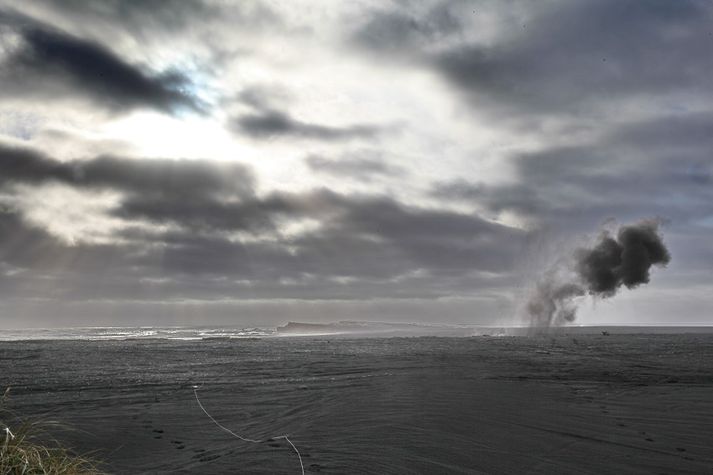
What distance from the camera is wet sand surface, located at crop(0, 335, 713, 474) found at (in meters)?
8.09

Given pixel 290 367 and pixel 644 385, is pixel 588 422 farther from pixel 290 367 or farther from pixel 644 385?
pixel 290 367

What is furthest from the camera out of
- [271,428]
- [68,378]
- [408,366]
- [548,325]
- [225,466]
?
[548,325]

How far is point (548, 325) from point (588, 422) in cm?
6723

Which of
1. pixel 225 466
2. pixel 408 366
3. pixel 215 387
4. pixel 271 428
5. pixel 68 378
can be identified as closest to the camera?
pixel 225 466

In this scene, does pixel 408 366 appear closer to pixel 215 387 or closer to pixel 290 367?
pixel 290 367

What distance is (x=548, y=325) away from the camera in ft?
241

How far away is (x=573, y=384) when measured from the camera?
1720 cm

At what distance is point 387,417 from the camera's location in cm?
1131

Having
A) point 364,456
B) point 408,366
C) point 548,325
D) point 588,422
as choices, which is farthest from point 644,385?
point 548,325

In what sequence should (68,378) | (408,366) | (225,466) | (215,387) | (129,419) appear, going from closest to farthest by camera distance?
(225,466) < (129,419) < (215,387) < (68,378) < (408,366)

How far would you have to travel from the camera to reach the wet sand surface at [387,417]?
8.09m

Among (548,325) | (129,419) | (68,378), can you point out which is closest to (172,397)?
(129,419)

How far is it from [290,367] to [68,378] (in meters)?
8.82

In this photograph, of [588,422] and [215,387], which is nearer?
[588,422]
